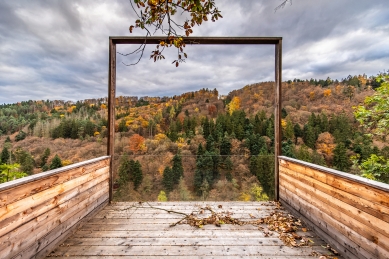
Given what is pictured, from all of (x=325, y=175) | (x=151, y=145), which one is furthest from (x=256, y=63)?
(x=151, y=145)

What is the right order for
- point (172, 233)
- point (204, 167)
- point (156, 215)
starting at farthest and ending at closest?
1. point (204, 167)
2. point (156, 215)
3. point (172, 233)

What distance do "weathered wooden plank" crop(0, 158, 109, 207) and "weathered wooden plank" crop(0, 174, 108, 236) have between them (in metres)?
0.12

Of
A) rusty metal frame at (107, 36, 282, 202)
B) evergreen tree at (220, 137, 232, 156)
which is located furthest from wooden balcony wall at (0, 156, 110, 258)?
evergreen tree at (220, 137, 232, 156)

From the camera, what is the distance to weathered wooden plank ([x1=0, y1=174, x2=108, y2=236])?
1.24 metres

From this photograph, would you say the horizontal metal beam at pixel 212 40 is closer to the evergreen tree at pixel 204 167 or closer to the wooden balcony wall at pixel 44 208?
the wooden balcony wall at pixel 44 208

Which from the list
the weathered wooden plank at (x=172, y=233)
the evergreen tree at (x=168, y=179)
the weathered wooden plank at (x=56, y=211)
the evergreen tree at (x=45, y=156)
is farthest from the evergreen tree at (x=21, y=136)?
the weathered wooden plank at (x=172, y=233)

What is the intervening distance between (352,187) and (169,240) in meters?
1.74

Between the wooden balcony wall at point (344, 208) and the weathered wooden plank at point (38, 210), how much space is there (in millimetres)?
2523

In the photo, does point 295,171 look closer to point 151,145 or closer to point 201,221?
point 201,221

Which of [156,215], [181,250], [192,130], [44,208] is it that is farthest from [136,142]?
[181,250]

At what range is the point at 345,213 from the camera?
5.41 feet

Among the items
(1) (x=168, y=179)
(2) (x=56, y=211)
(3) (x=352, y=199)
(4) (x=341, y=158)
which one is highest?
(3) (x=352, y=199)

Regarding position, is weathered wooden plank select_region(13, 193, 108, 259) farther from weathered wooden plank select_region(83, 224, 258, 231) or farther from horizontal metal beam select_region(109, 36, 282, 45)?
horizontal metal beam select_region(109, 36, 282, 45)

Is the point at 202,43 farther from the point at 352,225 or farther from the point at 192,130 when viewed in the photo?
the point at 192,130
